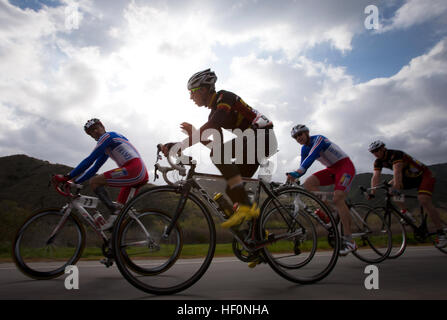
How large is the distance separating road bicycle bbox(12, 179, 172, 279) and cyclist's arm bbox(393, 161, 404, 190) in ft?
19.3

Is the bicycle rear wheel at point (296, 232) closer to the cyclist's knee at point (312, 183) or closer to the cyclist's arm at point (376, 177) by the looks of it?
the cyclist's knee at point (312, 183)

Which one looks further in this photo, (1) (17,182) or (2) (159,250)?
(1) (17,182)

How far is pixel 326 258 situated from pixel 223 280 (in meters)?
1.32

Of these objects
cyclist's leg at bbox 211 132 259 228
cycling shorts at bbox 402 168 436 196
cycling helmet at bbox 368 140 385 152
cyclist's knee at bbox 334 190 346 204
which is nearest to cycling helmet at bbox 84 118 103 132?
cyclist's leg at bbox 211 132 259 228

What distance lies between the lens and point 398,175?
6047 millimetres

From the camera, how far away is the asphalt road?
98.5 inches

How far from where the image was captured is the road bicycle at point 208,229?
2.64 metres

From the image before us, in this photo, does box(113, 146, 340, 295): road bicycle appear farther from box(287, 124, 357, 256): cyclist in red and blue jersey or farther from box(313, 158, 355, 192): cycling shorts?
box(313, 158, 355, 192): cycling shorts

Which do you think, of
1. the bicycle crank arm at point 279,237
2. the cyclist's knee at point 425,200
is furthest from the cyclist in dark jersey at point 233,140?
the cyclist's knee at point 425,200

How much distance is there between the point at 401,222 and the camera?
6.09 metres

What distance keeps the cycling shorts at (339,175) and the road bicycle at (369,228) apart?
26 cm

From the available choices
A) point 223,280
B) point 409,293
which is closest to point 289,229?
point 223,280

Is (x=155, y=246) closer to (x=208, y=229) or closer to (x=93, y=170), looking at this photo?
(x=208, y=229)

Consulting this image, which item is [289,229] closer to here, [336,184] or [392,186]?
[336,184]
